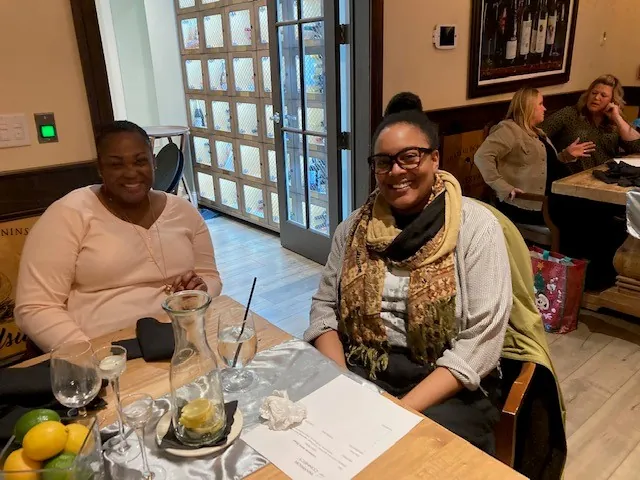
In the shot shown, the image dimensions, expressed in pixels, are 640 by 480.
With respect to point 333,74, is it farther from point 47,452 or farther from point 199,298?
point 47,452

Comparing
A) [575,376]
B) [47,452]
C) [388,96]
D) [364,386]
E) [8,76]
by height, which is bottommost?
[575,376]

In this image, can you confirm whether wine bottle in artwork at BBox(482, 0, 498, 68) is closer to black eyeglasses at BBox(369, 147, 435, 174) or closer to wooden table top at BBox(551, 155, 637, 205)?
wooden table top at BBox(551, 155, 637, 205)

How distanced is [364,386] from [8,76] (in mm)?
1786

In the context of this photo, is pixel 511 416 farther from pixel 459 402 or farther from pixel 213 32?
pixel 213 32

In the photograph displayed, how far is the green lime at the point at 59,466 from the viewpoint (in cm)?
71

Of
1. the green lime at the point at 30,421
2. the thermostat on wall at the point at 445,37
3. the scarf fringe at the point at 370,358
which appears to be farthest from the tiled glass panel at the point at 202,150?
the green lime at the point at 30,421

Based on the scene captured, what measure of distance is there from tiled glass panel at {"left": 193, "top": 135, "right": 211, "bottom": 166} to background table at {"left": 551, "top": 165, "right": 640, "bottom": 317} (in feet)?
10.8

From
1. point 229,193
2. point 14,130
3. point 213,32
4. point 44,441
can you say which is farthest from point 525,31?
point 44,441

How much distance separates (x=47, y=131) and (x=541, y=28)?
342 cm

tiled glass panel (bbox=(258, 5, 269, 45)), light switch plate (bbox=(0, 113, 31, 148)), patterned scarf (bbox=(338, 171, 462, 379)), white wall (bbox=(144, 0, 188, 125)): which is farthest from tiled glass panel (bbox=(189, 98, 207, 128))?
patterned scarf (bbox=(338, 171, 462, 379))

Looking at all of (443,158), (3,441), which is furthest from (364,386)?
(443,158)

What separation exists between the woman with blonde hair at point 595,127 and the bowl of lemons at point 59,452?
311 centimetres

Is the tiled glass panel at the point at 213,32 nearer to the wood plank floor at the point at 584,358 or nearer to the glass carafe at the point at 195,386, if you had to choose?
the wood plank floor at the point at 584,358

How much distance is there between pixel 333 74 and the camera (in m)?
3.20
